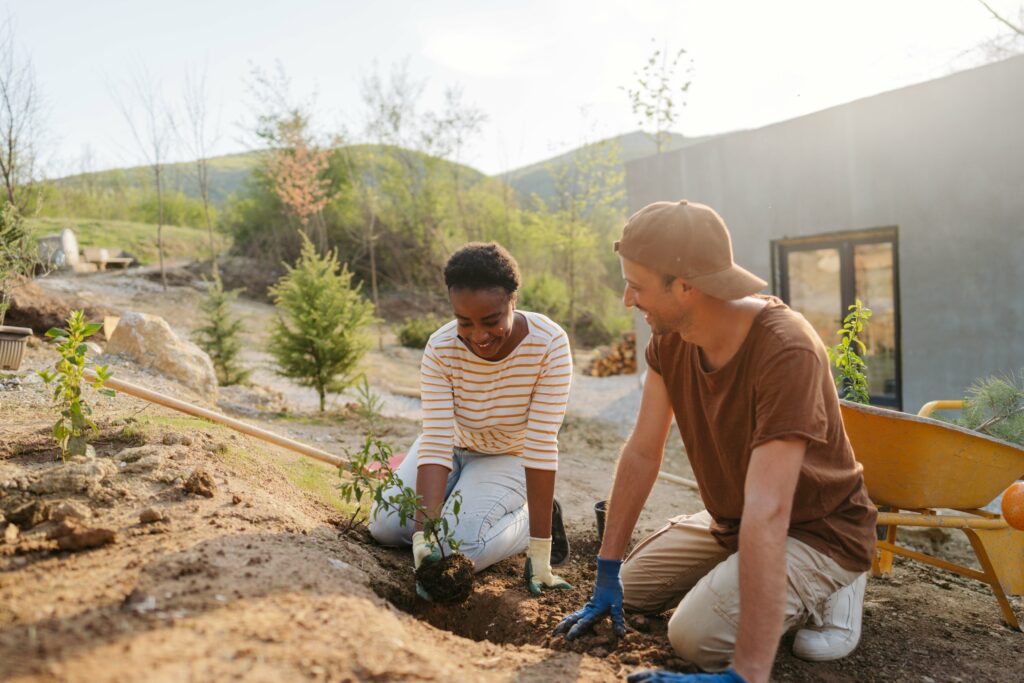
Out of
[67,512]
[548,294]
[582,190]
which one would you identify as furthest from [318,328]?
[548,294]

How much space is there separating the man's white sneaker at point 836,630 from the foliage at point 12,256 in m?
5.16

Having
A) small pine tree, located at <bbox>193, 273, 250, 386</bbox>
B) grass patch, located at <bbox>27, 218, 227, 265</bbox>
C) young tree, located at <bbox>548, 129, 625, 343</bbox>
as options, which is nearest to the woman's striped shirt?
small pine tree, located at <bbox>193, 273, 250, 386</bbox>

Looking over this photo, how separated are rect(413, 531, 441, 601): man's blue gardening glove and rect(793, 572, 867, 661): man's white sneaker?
1.17 meters

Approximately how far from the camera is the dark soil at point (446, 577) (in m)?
2.44

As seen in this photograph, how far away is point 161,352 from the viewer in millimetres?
6320

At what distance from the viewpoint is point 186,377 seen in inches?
250

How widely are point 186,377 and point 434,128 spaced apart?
12.8 m

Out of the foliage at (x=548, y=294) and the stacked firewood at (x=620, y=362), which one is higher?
the foliage at (x=548, y=294)

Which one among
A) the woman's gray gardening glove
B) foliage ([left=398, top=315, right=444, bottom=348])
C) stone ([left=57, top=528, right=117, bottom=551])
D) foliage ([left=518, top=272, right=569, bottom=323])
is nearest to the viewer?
stone ([left=57, top=528, right=117, bottom=551])

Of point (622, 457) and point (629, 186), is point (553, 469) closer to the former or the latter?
point (622, 457)

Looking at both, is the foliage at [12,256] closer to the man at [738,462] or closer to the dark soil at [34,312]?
the dark soil at [34,312]

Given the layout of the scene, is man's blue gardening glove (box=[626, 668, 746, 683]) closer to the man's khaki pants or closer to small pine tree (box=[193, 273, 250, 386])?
the man's khaki pants

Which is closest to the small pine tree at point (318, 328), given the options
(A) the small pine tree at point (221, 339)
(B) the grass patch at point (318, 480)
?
(A) the small pine tree at point (221, 339)

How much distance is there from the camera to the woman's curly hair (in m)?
2.61
